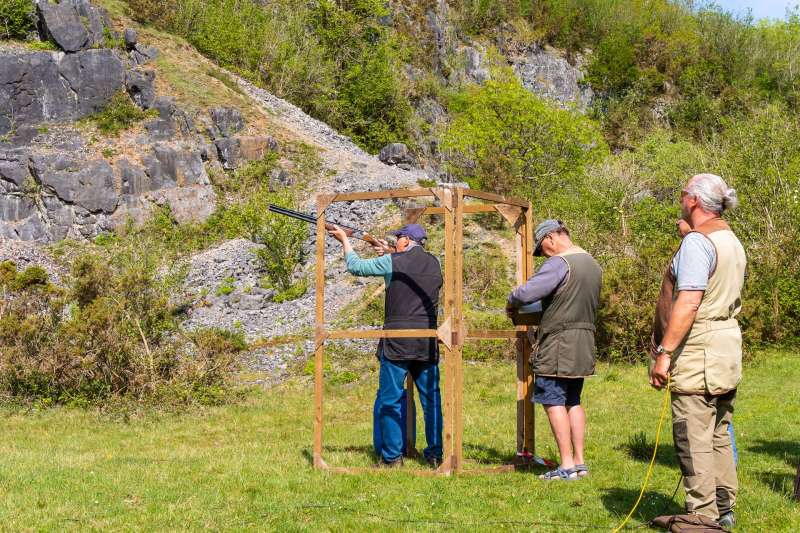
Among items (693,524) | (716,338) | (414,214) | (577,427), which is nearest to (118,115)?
(414,214)

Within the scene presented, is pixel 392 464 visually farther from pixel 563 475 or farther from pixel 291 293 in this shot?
pixel 291 293

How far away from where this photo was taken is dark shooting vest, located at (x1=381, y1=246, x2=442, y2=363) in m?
7.96

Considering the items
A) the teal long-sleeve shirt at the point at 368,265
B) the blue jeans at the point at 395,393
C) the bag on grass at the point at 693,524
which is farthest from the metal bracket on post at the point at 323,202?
the bag on grass at the point at 693,524

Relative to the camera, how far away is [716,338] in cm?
529

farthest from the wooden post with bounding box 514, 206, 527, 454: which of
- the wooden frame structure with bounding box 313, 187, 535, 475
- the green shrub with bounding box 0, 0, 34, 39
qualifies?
the green shrub with bounding box 0, 0, 34, 39

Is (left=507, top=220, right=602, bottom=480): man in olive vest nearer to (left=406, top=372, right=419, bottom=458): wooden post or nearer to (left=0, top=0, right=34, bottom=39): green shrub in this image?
(left=406, top=372, right=419, bottom=458): wooden post

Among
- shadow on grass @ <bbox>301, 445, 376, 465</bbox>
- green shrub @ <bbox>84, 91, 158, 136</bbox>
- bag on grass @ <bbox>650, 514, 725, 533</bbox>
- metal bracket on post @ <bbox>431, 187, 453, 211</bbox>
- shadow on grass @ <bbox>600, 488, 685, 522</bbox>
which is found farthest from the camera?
green shrub @ <bbox>84, 91, 158, 136</bbox>

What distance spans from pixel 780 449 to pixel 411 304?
4419mm

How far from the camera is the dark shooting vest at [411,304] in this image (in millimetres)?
7961

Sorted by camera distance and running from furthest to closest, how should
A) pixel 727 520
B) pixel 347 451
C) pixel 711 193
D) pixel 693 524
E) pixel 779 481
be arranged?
pixel 347 451 < pixel 779 481 < pixel 727 520 < pixel 711 193 < pixel 693 524

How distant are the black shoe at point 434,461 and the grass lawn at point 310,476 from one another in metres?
0.19

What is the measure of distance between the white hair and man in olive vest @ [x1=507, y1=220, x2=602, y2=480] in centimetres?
172

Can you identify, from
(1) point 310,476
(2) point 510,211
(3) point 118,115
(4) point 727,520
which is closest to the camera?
(4) point 727,520

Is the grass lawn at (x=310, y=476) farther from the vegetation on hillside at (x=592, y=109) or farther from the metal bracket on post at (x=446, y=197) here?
the vegetation on hillside at (x=592, y=109)
